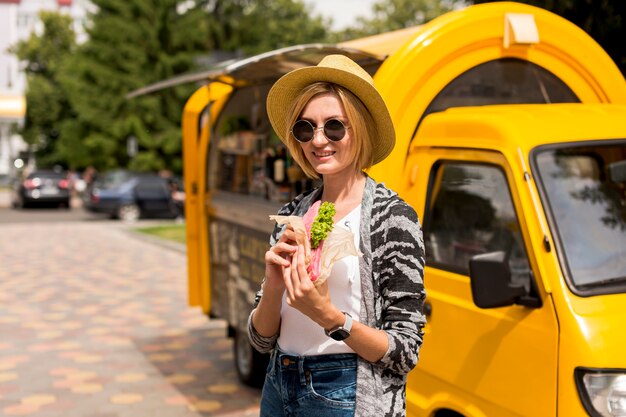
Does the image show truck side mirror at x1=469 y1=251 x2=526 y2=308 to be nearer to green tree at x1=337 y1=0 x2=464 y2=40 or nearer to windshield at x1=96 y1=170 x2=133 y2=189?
windshield at x1=96 y1=170 x2=133 y2=189

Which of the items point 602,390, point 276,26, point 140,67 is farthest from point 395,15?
point 602,390

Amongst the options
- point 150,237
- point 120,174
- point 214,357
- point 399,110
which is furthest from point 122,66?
point 399,110

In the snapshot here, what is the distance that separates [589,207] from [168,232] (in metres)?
18.0

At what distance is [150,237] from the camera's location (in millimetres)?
20016

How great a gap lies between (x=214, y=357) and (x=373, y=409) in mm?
6182

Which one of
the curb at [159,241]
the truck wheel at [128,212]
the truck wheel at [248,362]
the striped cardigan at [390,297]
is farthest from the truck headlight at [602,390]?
the truck wheel at [128,212]

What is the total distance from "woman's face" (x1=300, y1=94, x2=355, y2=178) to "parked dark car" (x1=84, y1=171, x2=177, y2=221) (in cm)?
2477

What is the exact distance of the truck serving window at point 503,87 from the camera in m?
4.73

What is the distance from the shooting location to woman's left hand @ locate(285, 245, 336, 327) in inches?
87.5

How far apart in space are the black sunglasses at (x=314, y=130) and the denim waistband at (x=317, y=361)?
2.01ft

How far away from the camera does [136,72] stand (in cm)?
4419

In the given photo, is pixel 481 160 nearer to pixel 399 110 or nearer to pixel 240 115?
pixel 399 110

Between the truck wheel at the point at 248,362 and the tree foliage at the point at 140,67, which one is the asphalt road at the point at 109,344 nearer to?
the truck wheel at the point at 248,362

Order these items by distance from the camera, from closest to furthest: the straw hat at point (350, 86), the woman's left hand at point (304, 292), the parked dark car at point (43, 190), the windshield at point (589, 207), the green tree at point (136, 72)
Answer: the woman's left hand at point (304, 292), the straw hat at point (350, 86), the windshield at point (589, 207), the parked dark car at point (43, 190), the green tree at point (136, 72)
